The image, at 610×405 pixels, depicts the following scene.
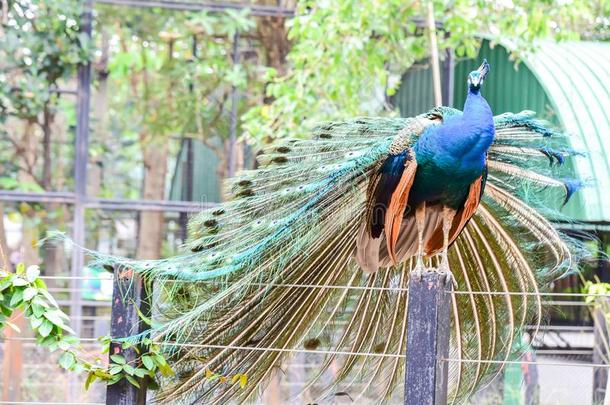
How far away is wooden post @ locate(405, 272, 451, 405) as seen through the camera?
11.8ft

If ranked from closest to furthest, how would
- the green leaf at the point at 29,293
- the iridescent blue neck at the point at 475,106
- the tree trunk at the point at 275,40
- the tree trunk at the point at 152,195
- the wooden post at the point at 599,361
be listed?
the green leaf at the point at 29,293, the iridescent blue neck at the point at 475,106, the wooden post at the point at 599,361, the tree trunk at the point at 275,40, the tree trunk at the point at 152,195

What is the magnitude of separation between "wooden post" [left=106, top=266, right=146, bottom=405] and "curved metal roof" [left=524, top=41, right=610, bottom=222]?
4154 millimetres

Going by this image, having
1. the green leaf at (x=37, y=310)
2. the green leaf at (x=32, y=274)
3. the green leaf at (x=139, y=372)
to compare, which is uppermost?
the green leaf at (x=32, y=274)

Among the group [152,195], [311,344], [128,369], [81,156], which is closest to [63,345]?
[128,369]

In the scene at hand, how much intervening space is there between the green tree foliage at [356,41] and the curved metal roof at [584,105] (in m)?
0.40

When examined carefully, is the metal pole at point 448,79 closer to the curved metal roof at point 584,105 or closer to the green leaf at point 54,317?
the curved metal roof at point 584,105

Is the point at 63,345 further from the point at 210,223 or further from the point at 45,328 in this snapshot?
the point at 210,223

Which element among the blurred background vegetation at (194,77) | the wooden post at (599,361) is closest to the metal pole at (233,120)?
the blurred background vegetation at (194,77)

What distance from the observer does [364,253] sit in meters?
4.97

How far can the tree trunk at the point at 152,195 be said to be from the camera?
10320 mm

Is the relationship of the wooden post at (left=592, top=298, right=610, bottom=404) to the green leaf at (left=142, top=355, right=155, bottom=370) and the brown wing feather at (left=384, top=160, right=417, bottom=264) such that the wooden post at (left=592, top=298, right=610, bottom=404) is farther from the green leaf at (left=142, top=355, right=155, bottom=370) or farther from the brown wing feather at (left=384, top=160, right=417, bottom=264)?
the green leaf at (left=142, top=355, right=155, bottom=370)

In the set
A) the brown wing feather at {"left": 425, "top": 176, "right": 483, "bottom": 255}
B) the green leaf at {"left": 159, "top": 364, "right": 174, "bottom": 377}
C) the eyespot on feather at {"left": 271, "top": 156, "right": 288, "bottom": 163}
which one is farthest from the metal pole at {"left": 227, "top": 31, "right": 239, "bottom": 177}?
the green leaf at {"left": 159, "top": 364, "right": 174, "bottom": 377}

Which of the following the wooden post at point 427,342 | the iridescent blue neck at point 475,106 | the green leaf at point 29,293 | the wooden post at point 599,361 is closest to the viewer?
the wooden post at point 427,342

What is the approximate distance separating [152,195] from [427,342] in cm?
740
